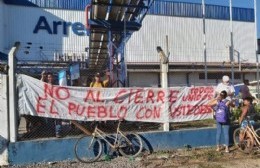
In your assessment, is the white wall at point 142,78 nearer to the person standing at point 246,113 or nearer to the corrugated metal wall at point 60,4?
the corrugated metal wall at point 60,4

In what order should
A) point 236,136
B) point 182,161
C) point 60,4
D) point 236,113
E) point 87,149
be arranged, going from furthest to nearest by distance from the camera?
point 60,4 < point 236,113 < point 236,136 < point 87,149 < point 182,161

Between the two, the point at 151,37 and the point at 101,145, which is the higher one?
the point at 151,37

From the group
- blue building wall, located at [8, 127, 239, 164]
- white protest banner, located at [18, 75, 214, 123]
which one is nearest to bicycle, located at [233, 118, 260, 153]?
blue building wall, located at [8, 127, 239, 164]

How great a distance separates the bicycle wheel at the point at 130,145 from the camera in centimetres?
1009

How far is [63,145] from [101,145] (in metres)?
0.89

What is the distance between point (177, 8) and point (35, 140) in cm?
3295

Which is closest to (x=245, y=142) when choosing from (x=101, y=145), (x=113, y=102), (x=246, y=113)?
(x=246, y=113)

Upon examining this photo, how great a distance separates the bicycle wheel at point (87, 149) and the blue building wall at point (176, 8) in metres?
27.7

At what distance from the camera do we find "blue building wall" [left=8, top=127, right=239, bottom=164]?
9414mm

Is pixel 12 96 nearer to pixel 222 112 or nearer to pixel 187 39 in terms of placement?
pixel 222 112

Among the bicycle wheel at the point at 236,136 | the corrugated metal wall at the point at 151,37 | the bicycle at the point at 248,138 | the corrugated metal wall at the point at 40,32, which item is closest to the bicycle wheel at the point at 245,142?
the bicycle at the point at 248,138

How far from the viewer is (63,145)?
32.0 feet

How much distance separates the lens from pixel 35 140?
9.63 meters

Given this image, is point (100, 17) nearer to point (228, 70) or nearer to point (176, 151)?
point (176, 151)
